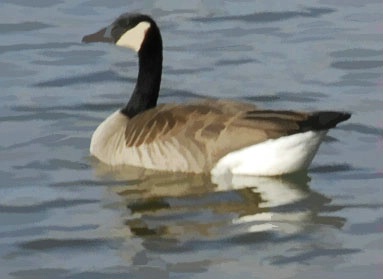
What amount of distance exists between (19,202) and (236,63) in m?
4.31

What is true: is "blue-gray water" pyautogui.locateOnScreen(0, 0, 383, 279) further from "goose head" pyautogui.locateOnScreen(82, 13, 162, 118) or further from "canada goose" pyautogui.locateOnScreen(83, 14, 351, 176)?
"goose head" pyautogui.locateOnScreen(82, 13, 162, 118)

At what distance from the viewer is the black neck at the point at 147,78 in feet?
38.9

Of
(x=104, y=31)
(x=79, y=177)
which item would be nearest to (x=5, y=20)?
(x=104, y=31)

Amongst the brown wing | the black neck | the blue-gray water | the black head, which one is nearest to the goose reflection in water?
the blue-gray water

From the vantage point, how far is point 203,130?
1091 centimetres

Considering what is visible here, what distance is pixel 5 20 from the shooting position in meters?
15.6

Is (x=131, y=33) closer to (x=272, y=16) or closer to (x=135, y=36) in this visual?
(x=135, y=36)

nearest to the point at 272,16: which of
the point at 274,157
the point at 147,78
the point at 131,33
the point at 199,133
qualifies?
the point at 147,78

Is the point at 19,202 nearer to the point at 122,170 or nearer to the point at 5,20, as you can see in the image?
the point at 122,170

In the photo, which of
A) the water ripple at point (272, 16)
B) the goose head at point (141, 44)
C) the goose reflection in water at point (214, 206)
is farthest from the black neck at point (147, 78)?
the water ripple at point (272, 16)

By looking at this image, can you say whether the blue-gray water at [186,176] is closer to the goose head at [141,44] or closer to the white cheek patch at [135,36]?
Result: the goose head at [141,44]

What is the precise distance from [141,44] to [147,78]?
0.96ft

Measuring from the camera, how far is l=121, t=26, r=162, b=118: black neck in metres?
11.9

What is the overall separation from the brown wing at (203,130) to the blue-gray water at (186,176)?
0.19 m
